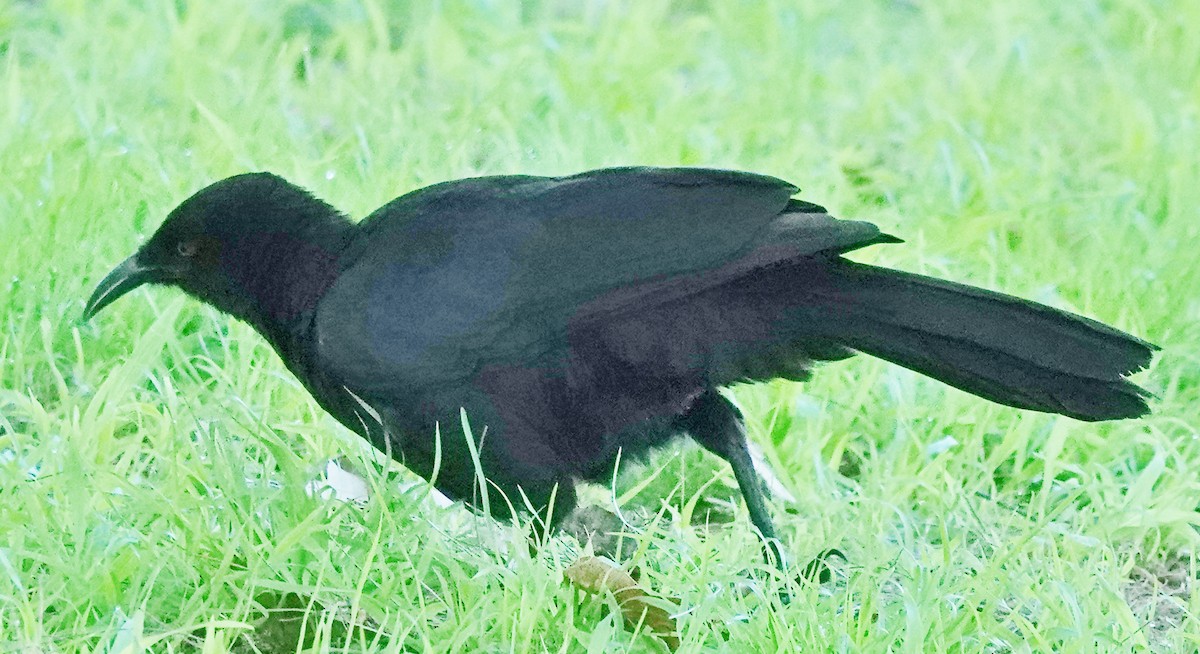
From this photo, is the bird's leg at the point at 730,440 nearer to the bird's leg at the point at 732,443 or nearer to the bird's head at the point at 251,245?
the bird's leg at the point at 732,443

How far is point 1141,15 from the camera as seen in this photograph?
662cm

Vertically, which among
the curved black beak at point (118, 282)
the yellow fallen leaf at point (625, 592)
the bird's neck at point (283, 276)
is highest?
the bird's neck at point (283, 276)

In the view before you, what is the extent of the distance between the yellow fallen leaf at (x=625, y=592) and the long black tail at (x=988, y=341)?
0.67 metres

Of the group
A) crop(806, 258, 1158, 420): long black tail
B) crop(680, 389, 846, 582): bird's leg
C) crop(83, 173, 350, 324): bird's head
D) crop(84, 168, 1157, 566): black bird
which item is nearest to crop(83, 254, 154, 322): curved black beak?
crop(83, 173, 350, 324): bird's head

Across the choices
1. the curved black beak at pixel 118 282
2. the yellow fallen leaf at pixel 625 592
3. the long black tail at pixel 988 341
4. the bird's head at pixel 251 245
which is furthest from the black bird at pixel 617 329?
the curved black beak at pixel 118 282

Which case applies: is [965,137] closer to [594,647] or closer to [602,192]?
[602,192]

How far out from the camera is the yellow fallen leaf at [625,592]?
3.06 meters

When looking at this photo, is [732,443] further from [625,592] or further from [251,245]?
[251,245]

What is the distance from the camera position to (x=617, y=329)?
3.38 metres

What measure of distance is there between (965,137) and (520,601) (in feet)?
10.0

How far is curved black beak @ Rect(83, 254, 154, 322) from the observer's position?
3.83 meters

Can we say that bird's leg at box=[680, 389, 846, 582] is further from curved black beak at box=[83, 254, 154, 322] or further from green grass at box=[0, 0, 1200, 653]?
curved black beak at box=[83, 254, 154, 322]

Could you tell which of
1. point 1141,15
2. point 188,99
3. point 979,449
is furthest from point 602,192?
point 1141,15

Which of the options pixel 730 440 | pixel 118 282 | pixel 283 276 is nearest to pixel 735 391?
Answer: pixel 730 440
